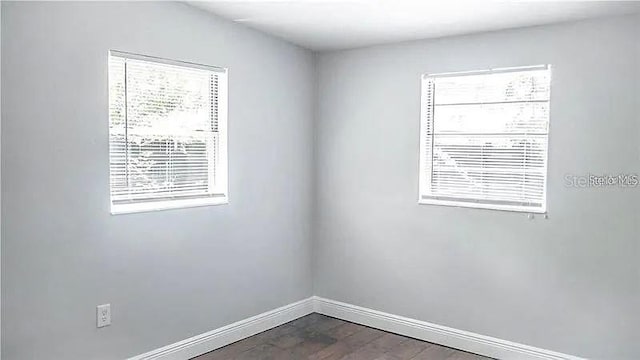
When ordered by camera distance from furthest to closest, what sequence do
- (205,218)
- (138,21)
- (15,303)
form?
1. (205,218)
2. (138,21)
3. (15,303)

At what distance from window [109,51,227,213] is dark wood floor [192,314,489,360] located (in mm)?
1032

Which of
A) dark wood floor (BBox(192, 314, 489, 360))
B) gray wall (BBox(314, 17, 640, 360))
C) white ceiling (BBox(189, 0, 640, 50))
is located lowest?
dark wood floor (BBox(192, 314, 489, 360))

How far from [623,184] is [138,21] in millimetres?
2905

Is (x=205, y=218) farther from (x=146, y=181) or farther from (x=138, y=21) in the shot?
(x=138, y=21)

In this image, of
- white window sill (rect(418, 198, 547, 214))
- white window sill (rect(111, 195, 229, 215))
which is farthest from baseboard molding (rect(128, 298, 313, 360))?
white window sill (rect(418, 198, 547, 214))

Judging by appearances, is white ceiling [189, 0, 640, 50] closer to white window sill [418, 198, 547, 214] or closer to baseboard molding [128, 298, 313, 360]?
white window sill [418, 198, 547, 214]

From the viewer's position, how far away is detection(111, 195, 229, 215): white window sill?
3.08m

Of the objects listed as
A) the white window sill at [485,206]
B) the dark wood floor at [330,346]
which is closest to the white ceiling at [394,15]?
the white window sill at [485,206]

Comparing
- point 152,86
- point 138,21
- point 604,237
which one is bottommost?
point 604,237

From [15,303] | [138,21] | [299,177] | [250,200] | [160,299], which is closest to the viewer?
[15,303]

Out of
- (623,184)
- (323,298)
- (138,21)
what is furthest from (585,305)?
(138,21)

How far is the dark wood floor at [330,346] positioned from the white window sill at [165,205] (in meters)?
1.00

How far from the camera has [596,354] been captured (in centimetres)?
324

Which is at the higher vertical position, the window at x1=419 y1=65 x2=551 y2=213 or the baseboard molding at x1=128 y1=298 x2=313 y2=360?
the window at x1=419 y1=65 x2=551 y2=213
